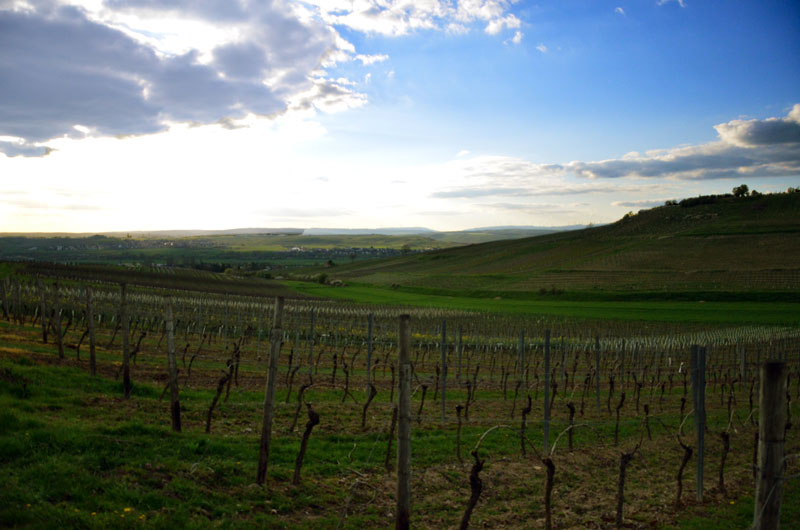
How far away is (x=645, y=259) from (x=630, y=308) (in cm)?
2467

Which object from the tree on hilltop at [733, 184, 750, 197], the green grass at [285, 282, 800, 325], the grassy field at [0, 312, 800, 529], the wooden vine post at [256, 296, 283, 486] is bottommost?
the green grass at [285, 282, 800, 325]

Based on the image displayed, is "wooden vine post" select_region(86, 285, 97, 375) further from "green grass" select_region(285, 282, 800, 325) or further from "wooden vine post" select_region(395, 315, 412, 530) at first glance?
"green grass" select_region(285, 282, 800, 325)

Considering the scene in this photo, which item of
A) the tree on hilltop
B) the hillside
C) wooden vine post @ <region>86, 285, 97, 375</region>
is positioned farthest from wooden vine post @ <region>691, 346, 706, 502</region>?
the tree on hilltop

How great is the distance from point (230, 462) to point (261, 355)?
17.6m

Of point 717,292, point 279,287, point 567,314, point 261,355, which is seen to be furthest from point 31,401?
→ point 279,287

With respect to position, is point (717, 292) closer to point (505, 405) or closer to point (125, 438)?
point (505, 405)

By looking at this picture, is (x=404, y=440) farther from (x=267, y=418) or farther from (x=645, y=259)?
(x=645, y=259)

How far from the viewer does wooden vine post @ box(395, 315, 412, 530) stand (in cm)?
536

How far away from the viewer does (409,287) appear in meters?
78.0

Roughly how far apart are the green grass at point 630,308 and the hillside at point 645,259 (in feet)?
16.2

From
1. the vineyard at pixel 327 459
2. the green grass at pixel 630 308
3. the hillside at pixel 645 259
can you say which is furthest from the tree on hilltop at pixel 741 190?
the vineyard at pixel 327 459

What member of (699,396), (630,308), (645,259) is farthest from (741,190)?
(699,396)

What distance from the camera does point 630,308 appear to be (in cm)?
5409

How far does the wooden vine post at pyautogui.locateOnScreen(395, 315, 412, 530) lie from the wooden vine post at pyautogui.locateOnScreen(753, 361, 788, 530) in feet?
10.2
